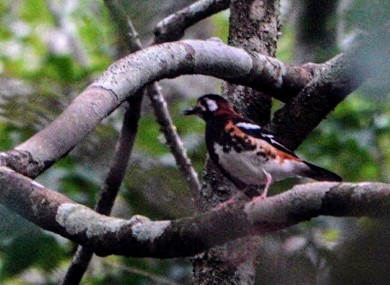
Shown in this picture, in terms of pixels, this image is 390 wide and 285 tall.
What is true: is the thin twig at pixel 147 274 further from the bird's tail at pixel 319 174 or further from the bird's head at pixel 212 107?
the bird's tail at pixel 319 174

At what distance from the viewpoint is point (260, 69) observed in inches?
Result: 123

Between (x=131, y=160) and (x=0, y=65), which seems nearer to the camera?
(x=131, y=160)

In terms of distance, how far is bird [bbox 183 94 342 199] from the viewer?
3.13 meters

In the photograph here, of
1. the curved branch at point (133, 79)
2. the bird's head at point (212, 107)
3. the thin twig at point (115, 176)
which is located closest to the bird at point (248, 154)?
the bird's head at point (212, 107)

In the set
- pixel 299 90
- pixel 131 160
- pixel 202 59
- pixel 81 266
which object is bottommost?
pixel 81 266

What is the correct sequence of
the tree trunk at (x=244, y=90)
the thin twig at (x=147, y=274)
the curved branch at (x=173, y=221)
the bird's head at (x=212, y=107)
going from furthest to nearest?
1. the thin twig at (x=147, y=274)
2. the bird's head at (x=212, y=107)
3. the tree trunk at (x=244, y=90)
4. the curved branch at (x=173, y=221)

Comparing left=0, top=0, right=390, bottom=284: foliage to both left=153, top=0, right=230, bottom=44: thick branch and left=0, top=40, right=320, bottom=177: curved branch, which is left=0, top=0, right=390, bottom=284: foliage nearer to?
left=0, top=40, right=320, bottom=177: curved branch

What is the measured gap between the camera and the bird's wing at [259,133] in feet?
10.3

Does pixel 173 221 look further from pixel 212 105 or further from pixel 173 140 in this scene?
pixel 173 140

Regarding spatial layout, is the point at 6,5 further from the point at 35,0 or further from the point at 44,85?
the point at 44,85

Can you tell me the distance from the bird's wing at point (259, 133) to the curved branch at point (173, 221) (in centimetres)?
96

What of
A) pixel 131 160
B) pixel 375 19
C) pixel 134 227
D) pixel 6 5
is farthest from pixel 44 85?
pixel 6 5

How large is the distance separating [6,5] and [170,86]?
3844 mm

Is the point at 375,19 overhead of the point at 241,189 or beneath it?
overhead
